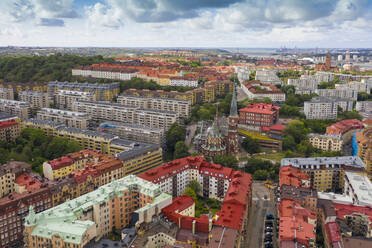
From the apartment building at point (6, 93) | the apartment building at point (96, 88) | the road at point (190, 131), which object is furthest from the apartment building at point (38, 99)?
the road at point (190, 131)

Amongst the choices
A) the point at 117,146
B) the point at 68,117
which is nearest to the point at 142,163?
the point at 117,146

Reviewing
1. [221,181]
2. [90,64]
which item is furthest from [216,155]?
[90,64]

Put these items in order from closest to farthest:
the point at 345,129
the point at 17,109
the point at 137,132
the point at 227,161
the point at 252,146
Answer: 1. the point at 227,161
2. the point at 252,146
3. the point at 137,132
4. the point at 345,129
5. the point at 17,109

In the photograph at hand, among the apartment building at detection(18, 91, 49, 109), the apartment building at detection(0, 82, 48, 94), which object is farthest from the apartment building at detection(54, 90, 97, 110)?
the apartment building at detection(0, 82, 48, 94)

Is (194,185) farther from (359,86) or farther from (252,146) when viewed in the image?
(359,86)

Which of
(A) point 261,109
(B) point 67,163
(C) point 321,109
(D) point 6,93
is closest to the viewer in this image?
(B) point 67,163

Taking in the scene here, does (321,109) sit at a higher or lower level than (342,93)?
lower

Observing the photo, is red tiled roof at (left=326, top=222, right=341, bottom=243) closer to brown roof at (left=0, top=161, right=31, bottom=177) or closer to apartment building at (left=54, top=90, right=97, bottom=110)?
brown roof at (left=0, top=161, right=31, bottom=177)
